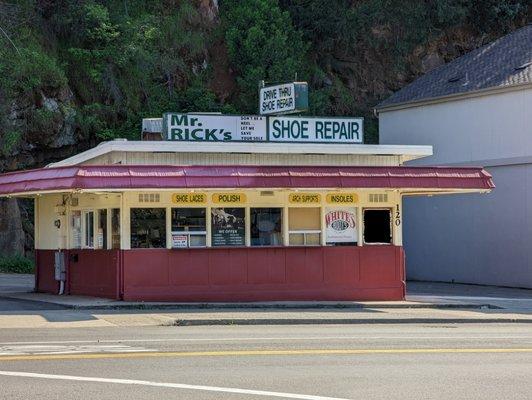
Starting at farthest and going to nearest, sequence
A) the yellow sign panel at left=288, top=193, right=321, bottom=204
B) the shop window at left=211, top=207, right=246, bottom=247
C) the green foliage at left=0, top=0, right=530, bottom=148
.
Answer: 1. the green foliage at left=0, top=0, right=530, bottom=148
2. the yellow sign panel at left=288, top=193, right=321, bottom=204
3. the shop window at left=211, top=207, right=246, bottom=247

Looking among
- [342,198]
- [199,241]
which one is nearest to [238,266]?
[199,241]

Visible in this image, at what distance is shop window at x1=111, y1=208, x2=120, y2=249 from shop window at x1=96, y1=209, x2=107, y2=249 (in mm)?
412

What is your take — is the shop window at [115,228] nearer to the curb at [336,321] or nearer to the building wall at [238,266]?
the building wall at [238,266]

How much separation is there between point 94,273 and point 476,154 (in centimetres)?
1655

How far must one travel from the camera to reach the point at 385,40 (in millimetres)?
54844

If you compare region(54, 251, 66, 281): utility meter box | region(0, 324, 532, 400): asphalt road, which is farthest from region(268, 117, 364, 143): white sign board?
region(0, 324, 532, 400): asphalt road

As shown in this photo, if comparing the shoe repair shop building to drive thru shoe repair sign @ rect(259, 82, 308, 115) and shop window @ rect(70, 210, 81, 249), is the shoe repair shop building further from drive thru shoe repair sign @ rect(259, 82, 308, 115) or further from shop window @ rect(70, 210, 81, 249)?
drive thru shoe repair sign @ rect(259, 82, 308, 115)

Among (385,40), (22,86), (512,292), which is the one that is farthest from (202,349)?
(385,40)

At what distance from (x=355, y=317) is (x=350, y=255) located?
456 cm

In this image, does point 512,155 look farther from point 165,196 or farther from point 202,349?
point 202,349

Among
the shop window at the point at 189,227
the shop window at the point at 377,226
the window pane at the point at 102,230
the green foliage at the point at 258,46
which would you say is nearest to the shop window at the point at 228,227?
the shop window at the point at 189,227

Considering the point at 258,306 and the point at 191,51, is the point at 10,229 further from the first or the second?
the point at 258,306

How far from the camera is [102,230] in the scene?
2602cm

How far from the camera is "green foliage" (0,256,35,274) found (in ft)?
124
